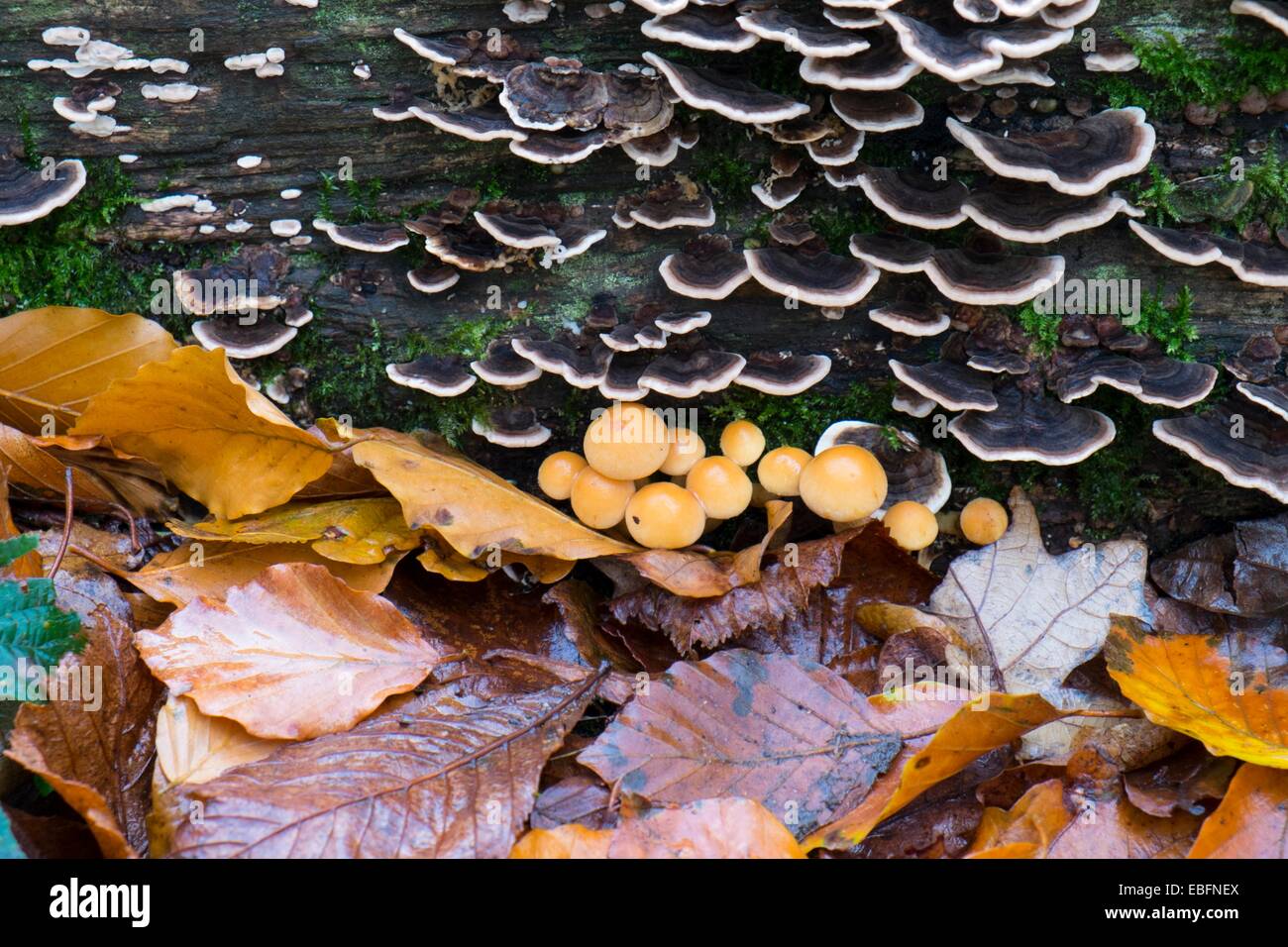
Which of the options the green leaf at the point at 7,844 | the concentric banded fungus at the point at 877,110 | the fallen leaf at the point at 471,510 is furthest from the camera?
the fallen leaf at the point at 471,510

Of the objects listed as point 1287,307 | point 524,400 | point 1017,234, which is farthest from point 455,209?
point 1287,307

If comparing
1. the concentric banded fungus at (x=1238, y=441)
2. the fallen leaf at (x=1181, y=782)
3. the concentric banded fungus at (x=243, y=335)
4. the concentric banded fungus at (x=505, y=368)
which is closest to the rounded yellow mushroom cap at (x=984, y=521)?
the concentric banded fungus at (x=1238, y=441)

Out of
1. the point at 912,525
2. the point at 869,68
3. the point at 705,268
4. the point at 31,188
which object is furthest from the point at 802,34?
the point at 31,188

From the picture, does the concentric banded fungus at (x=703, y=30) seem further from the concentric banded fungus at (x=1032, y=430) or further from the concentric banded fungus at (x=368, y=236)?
the concentric banded fungus at (x=1032, y=430)

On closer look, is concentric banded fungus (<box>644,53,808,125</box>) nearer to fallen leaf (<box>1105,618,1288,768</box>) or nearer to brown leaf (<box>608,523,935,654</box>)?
brown leaf (<box>608,523,935,654</box>)

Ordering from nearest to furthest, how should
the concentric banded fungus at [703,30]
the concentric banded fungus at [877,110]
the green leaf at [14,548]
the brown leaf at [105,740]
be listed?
1. the brown leaf at [105,740]
2. the green leaf at [14,548]
3. the concentric banded fungus at [703,30]
4. the concentric banded fungus at [877,110]

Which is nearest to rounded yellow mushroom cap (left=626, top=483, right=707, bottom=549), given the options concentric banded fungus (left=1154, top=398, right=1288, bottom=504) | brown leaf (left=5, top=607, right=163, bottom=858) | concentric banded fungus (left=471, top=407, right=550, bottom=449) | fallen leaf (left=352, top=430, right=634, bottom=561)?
fallen leaf (left=352, top=430, right=634, bottom=561)
